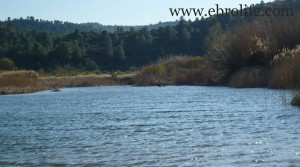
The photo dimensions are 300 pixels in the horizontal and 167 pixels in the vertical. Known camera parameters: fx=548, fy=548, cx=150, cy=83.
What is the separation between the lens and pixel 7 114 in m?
28.8

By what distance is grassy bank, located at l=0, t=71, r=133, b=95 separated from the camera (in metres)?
57.6

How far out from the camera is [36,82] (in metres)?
63.9

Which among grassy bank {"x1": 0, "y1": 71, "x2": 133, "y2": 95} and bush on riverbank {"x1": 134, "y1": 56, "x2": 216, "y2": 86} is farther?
grassy bank {"x1": 0, "y1": 71, "x2": 133, "y2": 95}

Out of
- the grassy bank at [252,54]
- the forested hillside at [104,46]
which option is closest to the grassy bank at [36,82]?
the grassy bank at [252,54]

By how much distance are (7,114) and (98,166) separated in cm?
1767

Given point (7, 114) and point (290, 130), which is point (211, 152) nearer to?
point (290, 130)

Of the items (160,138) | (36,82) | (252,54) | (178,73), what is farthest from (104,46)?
(160,138)

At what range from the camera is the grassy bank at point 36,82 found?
189ft

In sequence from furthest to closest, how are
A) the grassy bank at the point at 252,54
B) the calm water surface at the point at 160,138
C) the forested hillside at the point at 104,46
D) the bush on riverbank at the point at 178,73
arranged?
the forested hillside at the point at 104,46
the bush on riverbank at the point at 178,73
the grassy bank at the point at 252,54
the calm water surface at the point at 160,138

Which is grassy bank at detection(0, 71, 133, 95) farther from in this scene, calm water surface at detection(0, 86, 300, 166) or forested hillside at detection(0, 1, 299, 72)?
forested hillside at detection(0, 1, 299, 72)

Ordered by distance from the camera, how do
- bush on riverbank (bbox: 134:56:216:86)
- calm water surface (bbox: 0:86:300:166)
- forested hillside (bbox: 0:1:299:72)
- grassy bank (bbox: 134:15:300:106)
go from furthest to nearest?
forested hillside (bbox: 0:1:299:72), bush on riverbank (bbox: 134:56:216:86), grassy bank (bbox: 134:15:300:106), calm water surface (bbox: 0:86:300:166)

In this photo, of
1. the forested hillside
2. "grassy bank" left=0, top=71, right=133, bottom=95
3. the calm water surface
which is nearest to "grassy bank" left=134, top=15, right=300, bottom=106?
the calm water surface

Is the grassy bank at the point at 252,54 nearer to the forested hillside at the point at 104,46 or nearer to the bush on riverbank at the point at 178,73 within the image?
the bush on riverbank at the point at 178,73

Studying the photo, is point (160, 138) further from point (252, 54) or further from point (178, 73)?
point (178, 73)
